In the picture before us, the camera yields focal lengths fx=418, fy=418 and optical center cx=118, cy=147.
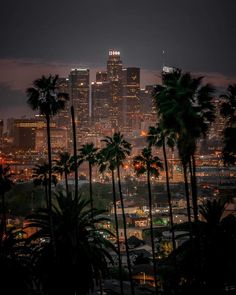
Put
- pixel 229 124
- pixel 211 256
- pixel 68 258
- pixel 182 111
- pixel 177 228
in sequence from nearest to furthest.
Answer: pixel 182 111 < pixel 211 256 < pixel 229 124 < pixel 68 258 < pixel 177 228

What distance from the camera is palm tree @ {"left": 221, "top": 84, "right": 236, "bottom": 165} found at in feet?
74.5

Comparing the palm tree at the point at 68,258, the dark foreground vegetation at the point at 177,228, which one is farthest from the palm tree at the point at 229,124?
the palm tree at the point at 68,258

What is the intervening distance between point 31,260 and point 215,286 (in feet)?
35.2

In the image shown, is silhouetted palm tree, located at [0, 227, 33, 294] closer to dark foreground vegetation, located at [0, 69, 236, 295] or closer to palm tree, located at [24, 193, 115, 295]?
dark foreground vegetation, located at [0, 69, 236, 295]

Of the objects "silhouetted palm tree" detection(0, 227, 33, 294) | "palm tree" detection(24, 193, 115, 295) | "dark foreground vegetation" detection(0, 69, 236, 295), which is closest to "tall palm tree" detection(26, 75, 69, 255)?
"dark foreground vegetation" detection(0, 69, 236, 295)

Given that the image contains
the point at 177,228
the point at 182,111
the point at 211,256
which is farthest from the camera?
the point at 177,228

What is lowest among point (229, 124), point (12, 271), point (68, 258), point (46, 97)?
point (12, 271)

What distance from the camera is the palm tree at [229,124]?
22.7m

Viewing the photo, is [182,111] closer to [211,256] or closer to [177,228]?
[211,256]

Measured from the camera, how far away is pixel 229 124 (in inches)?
913

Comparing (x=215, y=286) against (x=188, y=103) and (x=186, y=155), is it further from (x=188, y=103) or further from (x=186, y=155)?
(x=188, y=103)

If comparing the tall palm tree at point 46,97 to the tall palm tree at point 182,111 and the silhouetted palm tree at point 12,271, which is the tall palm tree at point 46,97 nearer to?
the silhouetted palm tree at point 12,271

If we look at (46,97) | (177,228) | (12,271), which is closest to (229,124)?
(177,228)

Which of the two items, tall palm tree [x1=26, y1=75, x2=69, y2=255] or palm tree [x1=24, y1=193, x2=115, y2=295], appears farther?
tall palm tree [x1=26, y1=75, x2=69, y2=255]
